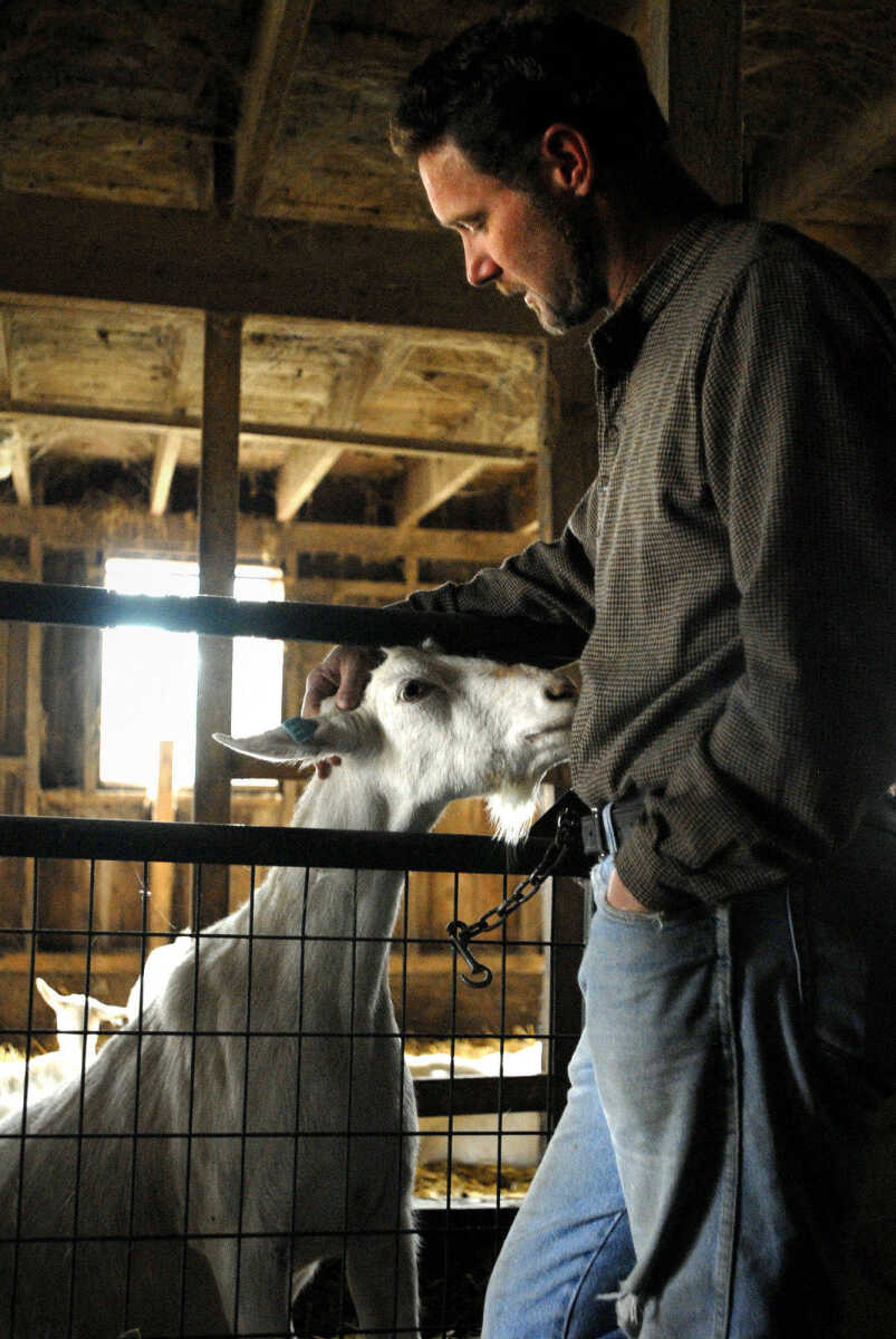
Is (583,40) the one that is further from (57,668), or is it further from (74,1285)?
(57,668)

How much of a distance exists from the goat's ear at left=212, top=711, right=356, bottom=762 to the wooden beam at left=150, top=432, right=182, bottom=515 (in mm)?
5012

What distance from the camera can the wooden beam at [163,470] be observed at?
8406 mm

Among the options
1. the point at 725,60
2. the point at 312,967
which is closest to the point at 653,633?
the point at 312,967

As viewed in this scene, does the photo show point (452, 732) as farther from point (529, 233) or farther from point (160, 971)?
point (529, 233)

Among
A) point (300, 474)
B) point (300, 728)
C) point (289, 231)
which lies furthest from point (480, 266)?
point (300, 474)

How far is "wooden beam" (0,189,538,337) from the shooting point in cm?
402

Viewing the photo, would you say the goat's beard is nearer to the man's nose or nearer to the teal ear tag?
the teal ear tag

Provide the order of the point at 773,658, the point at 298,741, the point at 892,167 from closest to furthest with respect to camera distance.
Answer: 1. the point at 773,658
2. the point at 298,741
3. the point at 892,167

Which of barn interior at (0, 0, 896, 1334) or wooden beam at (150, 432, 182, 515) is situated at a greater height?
barn interior at (0, 0, 896, 1334)

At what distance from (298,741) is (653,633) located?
4.25 ft

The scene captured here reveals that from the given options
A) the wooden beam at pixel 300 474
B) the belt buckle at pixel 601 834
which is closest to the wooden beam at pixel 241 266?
the belt buckle at pixel 601 834

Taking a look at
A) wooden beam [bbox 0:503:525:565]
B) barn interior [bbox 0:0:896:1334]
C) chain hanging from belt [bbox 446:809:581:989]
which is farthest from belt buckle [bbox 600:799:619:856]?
wooden beam [bbox 0:503:525:565]

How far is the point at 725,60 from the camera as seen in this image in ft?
8.27

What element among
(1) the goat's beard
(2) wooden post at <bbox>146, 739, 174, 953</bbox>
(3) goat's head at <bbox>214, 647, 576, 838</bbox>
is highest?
(3) goat's head at <bbox>214, 647, 576, 838</bbox>
